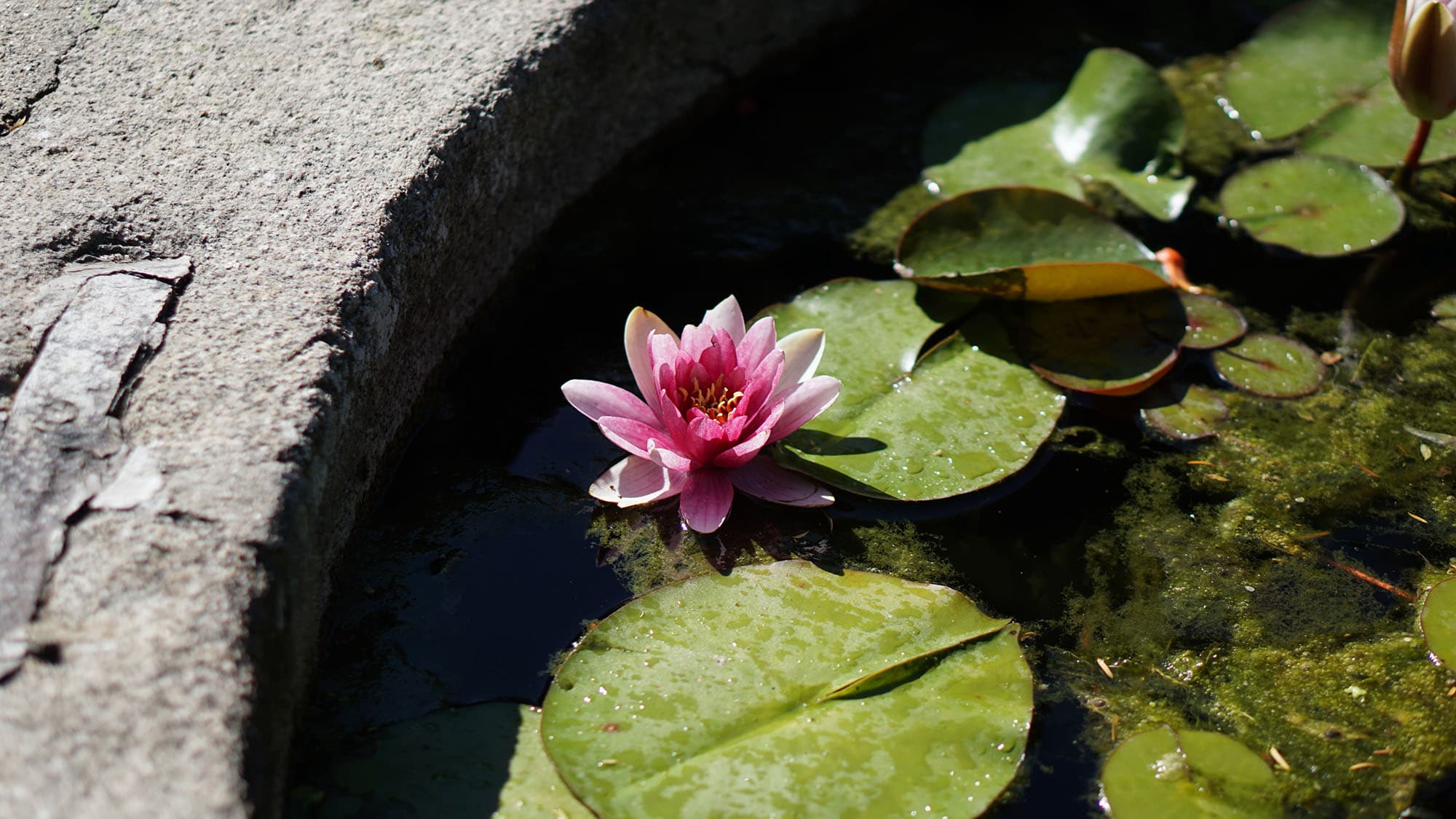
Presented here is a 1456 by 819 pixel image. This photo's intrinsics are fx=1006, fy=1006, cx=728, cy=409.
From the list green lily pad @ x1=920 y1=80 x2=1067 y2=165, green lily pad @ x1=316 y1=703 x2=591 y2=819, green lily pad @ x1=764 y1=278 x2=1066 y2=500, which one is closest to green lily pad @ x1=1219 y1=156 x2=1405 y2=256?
green lily pad @ x1=920 y1=80 x2=1067 y2=165

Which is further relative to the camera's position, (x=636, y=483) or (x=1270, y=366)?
(x=1270, y=366)

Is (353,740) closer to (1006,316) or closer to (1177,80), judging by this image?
(1006,316)

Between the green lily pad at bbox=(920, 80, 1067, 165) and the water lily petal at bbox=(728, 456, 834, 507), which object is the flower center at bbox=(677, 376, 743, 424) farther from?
the green lily pad at bbox=(920, 80, 1067, 165)

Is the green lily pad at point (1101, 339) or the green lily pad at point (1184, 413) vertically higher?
the green lily pad at point (1101, 339)

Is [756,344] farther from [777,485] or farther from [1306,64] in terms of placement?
[1306,64]

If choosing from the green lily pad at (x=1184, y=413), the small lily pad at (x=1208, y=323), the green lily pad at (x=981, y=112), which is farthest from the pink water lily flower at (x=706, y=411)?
the green lily pad at (x=981, y=112)

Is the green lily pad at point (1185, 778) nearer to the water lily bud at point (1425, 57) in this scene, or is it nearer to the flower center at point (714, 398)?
the flower center at point (714, 398)

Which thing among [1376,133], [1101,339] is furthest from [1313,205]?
[1101,339]

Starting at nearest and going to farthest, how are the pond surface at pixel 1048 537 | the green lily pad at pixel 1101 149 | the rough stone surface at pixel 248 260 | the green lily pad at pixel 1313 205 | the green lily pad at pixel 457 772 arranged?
the rough stone surface at pixel 248 260
the green lily pad at pixel 457 772
the pond surface at pixel 1048 537
the green lily pad at pixel 1313 205
the green lily pad at pixel 1101 149
